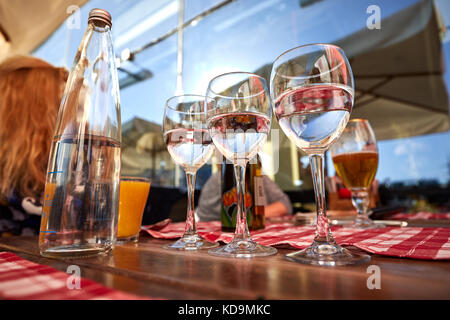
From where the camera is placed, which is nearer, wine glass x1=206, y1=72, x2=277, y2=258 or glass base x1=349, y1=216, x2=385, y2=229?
wine glass x1=206, y1=72, x2=277, y2=258

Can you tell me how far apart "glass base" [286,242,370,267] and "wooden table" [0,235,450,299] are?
0.04ft

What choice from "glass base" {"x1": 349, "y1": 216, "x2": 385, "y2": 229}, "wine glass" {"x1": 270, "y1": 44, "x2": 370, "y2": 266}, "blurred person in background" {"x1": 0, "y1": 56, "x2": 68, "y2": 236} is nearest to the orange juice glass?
"wine glass" {"x1": 270, "y1": 44, "x2": 370, "y2": 266}

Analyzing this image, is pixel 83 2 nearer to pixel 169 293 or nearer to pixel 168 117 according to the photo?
pixel 168 117

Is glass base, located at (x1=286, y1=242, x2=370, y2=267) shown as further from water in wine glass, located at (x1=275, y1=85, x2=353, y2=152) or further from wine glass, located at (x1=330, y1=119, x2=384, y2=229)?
wine glass, located at (x1=330, y1=119, x2=384, y2=229)

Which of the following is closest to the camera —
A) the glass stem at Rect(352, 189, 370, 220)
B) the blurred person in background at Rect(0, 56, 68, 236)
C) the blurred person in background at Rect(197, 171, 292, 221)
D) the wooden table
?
the wooden table

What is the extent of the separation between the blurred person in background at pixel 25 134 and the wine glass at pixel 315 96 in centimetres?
96

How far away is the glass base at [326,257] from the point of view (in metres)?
0.25

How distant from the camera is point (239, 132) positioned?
1.22 feet

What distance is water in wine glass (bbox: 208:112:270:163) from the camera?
37 centimetres

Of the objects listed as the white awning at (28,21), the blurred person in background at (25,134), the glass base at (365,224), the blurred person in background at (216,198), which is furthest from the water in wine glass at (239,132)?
the white awning at (28,21)

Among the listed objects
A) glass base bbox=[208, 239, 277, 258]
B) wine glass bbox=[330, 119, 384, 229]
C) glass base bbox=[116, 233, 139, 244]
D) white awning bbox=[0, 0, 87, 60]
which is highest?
white awning bbox=[0, 0, 87, 60]

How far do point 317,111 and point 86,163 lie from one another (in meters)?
0.30

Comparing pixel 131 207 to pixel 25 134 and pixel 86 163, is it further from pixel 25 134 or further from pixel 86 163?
pixel 25 134
